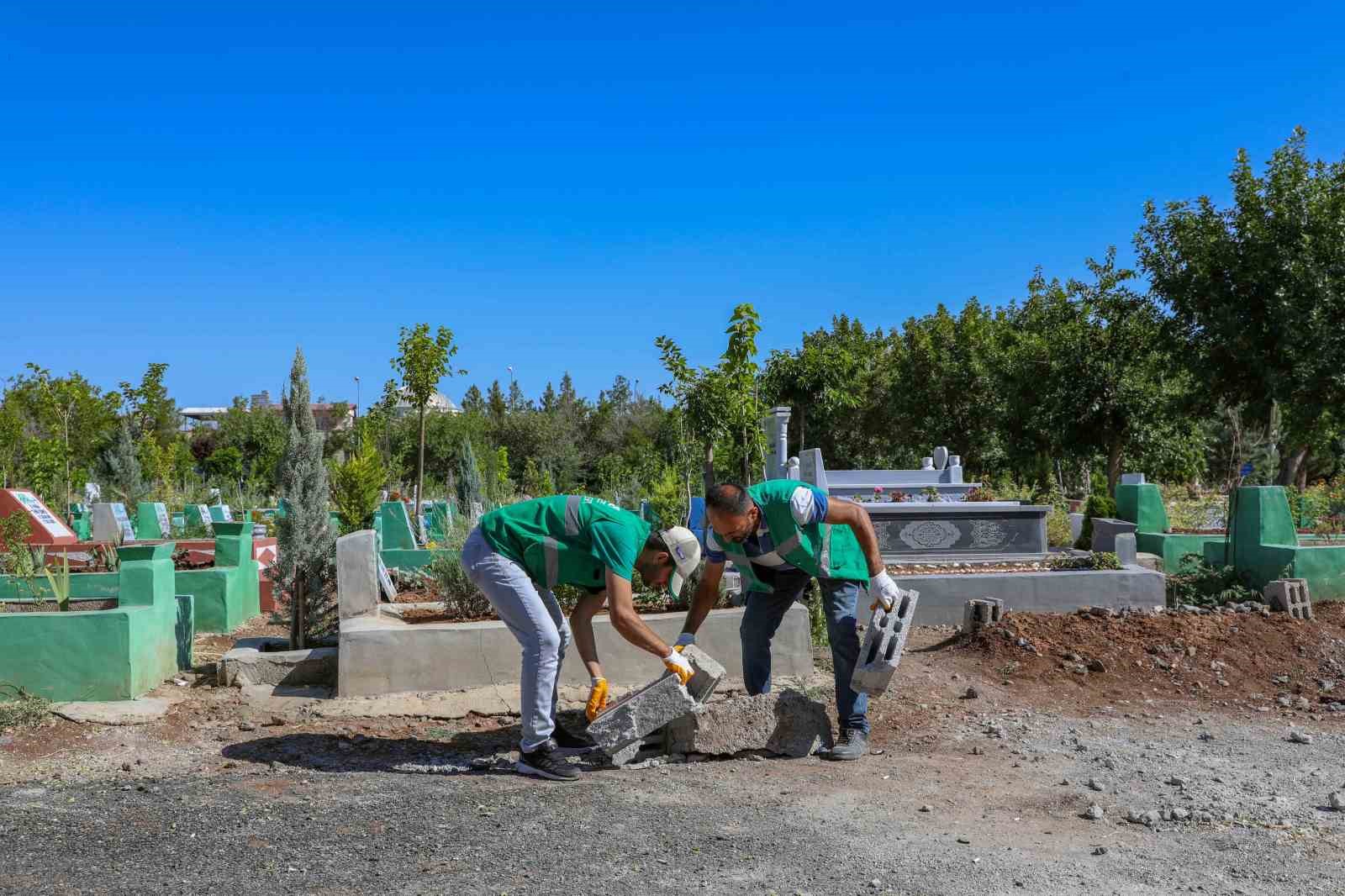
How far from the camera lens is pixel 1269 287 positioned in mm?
16469

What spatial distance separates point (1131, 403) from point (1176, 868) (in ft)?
70.6

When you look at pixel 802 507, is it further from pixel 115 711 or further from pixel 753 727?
pixel 115 711

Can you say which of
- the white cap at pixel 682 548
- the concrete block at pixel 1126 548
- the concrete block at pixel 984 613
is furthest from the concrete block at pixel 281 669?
the concrete block at pixel 1126 548

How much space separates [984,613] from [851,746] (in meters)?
3.08

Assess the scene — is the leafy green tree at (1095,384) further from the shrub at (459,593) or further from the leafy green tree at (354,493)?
the shrub at (459,593)

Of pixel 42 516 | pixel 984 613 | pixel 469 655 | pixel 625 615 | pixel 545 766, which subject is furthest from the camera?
pixel 42 516

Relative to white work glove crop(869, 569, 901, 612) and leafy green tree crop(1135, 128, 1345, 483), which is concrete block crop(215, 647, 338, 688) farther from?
leafy green tree crop(1135, 128, 1345, 483)

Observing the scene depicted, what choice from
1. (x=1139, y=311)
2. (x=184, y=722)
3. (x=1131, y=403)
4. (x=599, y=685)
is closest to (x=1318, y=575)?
(x=599, y=685)

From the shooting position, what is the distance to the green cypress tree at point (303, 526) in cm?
717

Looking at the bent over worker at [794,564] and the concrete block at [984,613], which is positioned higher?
the bent over worker at [794,564]

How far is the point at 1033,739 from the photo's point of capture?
18.8 feet

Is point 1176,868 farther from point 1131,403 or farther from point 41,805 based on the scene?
point 1131,403

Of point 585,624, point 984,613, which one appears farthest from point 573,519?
point 984,613

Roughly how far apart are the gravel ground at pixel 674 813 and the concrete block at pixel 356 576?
91 centimetres
